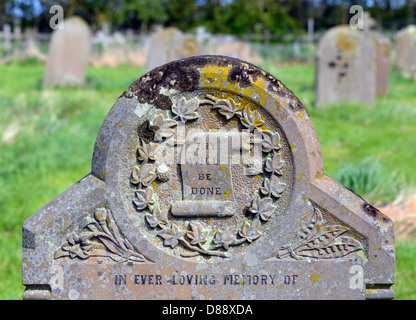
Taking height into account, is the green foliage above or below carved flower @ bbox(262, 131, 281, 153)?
below

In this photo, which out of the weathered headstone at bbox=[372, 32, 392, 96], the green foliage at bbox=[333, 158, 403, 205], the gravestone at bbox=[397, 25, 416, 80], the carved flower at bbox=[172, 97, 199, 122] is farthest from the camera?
the gravestone at bbox=[397, 25, 416, 80]

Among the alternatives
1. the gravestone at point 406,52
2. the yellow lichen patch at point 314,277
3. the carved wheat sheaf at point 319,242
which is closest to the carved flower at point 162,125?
the carved wheat sheaf at point 319,242

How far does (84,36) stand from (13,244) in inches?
367

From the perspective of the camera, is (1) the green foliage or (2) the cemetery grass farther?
(1) the green foliage

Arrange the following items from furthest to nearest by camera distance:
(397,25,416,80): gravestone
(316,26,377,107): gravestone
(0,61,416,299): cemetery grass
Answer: (397,25,416,80): gravestone → (316,26,377,107): gravestone → (0,61,416,299): cemetery grass

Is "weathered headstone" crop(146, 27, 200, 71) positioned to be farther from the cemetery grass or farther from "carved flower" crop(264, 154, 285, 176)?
"carved flower" crop(264, 154, 285, 176)

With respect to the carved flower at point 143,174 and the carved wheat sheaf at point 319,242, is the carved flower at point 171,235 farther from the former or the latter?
the carved wheat sheaf at point 319,242

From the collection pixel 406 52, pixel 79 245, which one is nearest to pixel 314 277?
pixel 79 245

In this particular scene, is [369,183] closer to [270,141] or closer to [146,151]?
[270,141]

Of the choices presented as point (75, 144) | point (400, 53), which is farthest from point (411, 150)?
point (400, 53)

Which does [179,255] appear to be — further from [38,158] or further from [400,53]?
[400,53]

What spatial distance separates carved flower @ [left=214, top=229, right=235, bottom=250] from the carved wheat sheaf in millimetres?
232

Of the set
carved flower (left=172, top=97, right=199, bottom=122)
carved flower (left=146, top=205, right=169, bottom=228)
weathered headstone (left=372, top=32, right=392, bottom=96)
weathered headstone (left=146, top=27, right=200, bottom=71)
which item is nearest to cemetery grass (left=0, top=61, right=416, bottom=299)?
weathered headstone (left=372, top=32, right=392, bottom=96)

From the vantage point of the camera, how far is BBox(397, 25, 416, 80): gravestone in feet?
57.3
